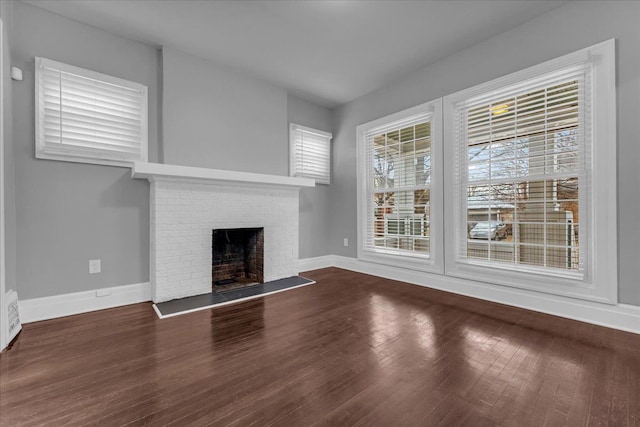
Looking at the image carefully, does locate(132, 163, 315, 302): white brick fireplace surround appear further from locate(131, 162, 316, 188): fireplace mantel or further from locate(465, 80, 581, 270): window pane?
locate(465, 80, 581, 270): window pane

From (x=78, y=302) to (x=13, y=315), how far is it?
48 centimetres

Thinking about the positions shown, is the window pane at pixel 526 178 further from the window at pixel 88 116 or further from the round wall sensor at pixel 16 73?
the round wall sensor at pixel 16 73

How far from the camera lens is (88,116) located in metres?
2.70

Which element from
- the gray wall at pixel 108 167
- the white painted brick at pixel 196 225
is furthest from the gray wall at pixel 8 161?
Answer: the white painted brick at pixel 196 225

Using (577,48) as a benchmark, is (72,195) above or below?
below

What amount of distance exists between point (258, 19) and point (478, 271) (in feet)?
11.7

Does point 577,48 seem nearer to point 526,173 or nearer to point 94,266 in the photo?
point 526,173

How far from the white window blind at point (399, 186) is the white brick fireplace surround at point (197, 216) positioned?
4.47 ft

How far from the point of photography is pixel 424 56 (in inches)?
130

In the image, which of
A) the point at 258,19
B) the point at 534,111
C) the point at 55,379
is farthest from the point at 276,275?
the point at 534,111

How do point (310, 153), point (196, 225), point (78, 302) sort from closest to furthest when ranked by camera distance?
point (78, 302)
point (196, 225)
point (310, 153)

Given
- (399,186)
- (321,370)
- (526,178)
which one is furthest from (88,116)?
(526,178)

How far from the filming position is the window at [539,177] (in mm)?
2320

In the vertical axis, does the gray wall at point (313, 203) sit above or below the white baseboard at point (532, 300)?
above
